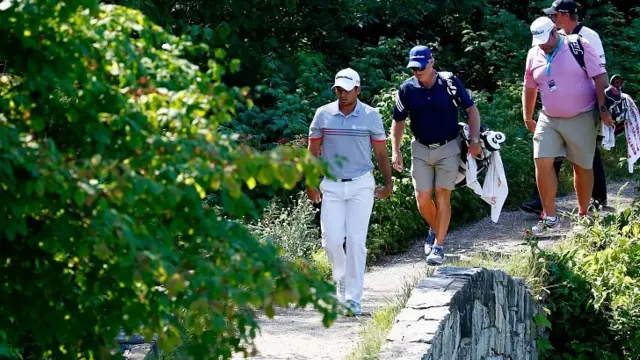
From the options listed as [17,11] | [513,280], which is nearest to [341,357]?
[513,280]

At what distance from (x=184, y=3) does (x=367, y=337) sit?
5.52 meters

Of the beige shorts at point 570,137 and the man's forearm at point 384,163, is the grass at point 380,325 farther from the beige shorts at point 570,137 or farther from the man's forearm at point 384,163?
the beige shorts at point 570,137

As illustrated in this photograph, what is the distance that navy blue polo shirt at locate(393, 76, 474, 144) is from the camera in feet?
26.0

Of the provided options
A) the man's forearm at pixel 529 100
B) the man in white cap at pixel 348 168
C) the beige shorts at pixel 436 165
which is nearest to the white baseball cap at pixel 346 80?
the man in white cap at pixel 348 168

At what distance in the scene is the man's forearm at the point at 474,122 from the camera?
7910mm

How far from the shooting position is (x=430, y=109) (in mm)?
7965

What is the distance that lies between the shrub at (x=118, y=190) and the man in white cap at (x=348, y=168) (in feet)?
10.8

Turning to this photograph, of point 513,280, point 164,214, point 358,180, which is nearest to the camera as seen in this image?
point 164,214

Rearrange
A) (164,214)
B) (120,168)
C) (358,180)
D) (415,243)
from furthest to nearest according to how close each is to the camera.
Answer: (415,243)
(358,180)
(164,214)
(120,168)

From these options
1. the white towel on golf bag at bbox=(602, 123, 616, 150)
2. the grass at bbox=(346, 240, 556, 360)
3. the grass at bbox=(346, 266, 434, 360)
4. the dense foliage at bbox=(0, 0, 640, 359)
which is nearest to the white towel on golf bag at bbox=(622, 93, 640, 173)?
the white towel on golf bag at bbox=(602, 123, 616, 150)

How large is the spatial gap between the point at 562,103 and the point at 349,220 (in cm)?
221

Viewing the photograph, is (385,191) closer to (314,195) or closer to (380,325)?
(314,195)

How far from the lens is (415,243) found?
9.94m

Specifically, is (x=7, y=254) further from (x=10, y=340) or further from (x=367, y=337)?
(x=367, y=337)
